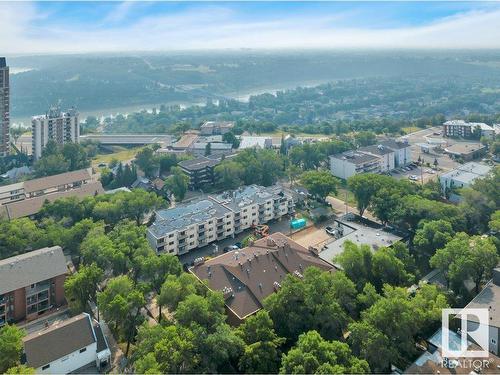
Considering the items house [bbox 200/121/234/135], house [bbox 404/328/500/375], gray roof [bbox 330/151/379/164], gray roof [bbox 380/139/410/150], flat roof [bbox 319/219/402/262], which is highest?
house [bbox 200/121/234/135]

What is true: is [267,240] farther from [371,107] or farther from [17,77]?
[17,77]

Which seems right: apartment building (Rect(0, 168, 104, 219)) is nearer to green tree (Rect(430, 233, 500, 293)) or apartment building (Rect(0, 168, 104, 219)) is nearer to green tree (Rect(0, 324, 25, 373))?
green tree (Rect(0, 324, 25, 373))

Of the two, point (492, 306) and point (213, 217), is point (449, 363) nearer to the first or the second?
point (492, 306)

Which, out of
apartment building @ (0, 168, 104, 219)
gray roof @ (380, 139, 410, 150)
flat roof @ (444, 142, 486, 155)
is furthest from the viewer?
flat roof @ (444, 142, 486, 155)

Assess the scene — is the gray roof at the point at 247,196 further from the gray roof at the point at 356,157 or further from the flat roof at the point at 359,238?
the gray roof at the point at 356,157

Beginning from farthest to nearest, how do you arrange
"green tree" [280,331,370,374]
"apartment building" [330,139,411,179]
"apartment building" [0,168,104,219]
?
"apartment building" [330,139,411,179], "apartment building" [0,168,104,219], "green tree" [280,331,370,374]

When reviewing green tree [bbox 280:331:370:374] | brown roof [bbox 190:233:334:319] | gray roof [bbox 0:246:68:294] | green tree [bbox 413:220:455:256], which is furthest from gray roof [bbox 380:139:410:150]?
gray roof [bbox 0:246:68:294]
